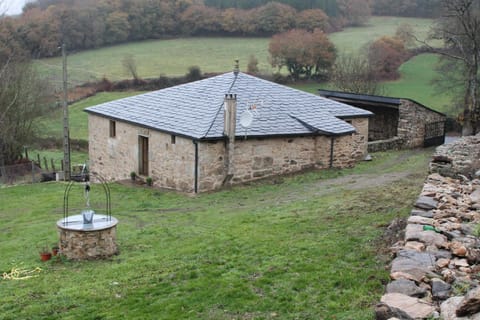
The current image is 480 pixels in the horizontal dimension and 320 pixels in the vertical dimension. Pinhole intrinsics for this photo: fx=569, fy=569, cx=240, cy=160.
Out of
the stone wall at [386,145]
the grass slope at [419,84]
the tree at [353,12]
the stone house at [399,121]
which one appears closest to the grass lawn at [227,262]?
the stone wall at [386,145]

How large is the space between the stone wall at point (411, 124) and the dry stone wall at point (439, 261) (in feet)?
57.3

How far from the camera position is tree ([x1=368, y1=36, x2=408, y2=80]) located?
47891 millimetres

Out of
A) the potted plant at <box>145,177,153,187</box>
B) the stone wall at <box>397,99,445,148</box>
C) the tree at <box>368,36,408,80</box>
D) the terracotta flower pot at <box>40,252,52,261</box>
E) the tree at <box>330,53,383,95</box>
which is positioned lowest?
the potted plant at <box>145,177,153,187</box>

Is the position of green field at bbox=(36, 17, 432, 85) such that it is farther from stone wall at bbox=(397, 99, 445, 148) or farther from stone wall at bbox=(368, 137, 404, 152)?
stone wall at bbox=(368, 137, 404, 152)

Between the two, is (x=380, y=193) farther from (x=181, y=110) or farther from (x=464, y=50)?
(x=464, y=50)

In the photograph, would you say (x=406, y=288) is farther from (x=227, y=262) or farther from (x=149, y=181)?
(x=149, y=181)

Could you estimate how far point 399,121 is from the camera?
27.3 m

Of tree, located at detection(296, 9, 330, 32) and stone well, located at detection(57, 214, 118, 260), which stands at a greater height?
tree, located at detection(296, 9, 330, 32)

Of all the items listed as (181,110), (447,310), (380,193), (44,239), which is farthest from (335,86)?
(447,310)

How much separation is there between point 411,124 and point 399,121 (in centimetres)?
59

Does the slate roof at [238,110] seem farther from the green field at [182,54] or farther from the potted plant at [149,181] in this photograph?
the green field at [182,54]

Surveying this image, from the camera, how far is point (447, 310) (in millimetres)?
5414

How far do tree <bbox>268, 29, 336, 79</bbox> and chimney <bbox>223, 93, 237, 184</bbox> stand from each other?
3169 cm

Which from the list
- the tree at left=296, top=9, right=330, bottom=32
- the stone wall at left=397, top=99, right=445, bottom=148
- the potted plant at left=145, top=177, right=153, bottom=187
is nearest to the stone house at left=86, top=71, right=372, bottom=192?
the potted plant at left=145, top=177, right=153, bottom=187
